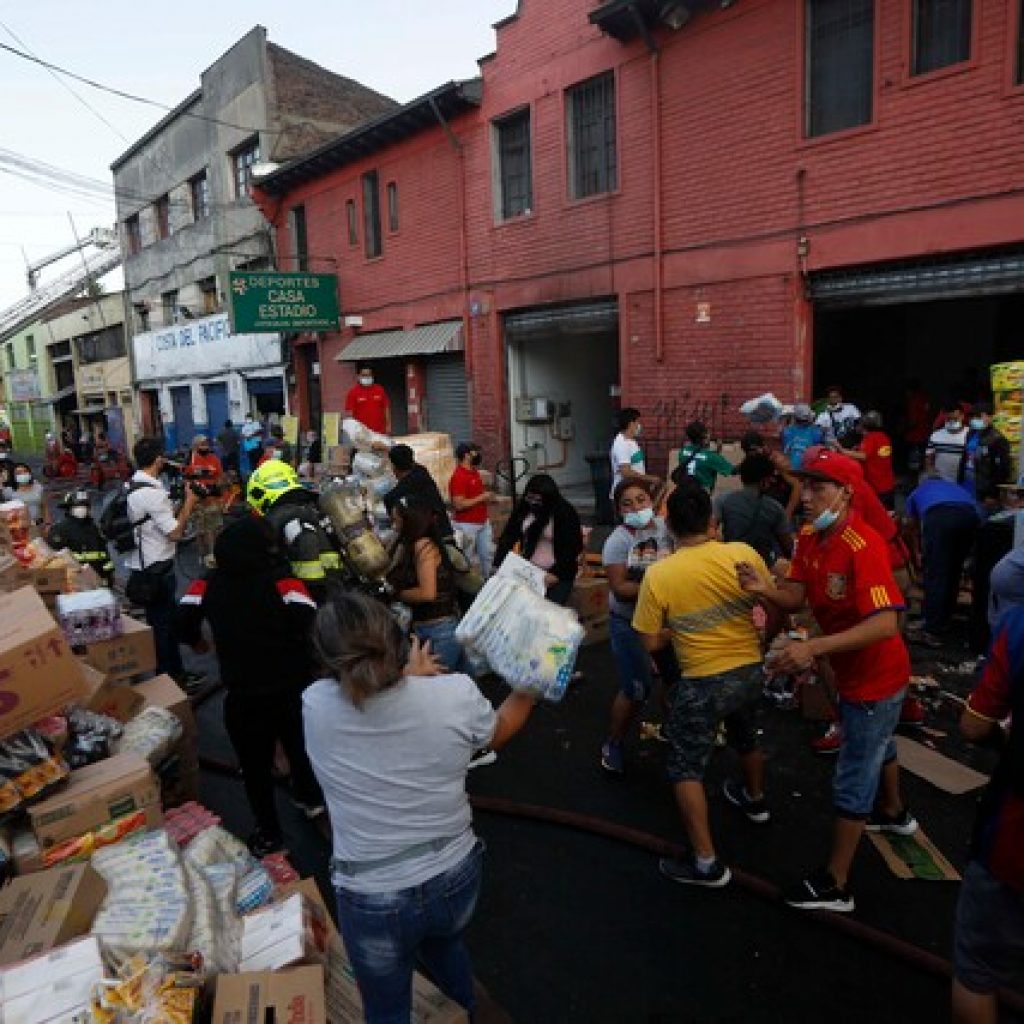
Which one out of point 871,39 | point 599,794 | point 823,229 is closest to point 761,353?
point 823,229

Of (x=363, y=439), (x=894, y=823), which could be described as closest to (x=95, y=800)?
(x=894, y=823)

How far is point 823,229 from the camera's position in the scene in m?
9.35

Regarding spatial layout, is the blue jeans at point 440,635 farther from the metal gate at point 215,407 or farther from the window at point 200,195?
the window at point 200,195

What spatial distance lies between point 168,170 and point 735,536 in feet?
83.4

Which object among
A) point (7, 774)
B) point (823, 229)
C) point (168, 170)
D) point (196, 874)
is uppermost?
point (168, 170)

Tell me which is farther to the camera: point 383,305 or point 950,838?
point 383,305

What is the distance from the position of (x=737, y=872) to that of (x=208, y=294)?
24211 millimetres

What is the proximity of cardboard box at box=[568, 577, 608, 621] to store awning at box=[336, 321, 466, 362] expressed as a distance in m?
8.47

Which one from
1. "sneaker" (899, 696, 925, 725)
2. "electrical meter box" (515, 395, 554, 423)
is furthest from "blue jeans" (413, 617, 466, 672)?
"electrical meter box" (515, 395, 554, 423)

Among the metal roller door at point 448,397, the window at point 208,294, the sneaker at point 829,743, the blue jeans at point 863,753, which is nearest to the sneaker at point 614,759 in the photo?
the sneaker at point 829,743

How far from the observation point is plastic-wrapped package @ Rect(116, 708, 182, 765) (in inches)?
161

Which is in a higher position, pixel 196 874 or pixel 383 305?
pixel 383 305

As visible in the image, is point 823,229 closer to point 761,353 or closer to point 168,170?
point 761,353

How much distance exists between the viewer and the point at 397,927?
2.19 m
